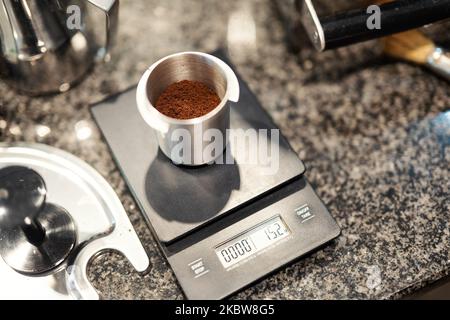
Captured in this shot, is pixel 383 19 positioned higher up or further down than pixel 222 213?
higher up

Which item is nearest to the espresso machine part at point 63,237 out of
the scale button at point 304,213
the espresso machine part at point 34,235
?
the espresso machine part at point 34,235

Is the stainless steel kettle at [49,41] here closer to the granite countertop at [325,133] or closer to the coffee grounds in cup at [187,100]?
the granite countertop at [325,133]

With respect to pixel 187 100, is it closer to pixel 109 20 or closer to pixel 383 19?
pixel 109 20

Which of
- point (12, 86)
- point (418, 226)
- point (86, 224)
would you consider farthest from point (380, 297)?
point (12, 86)

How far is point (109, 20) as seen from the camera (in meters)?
0.74

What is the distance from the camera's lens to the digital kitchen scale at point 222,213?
2.29 ft

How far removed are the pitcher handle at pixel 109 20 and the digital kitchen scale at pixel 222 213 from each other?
0.15 m

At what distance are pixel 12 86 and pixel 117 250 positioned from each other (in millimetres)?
315

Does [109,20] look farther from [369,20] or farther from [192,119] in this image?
[369,20]

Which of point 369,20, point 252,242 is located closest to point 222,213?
point 252,242

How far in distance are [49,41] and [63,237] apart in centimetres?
27

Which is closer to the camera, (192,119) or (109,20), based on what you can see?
(192,119)

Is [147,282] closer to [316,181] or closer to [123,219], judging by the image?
[123,219]

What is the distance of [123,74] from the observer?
870 mm
